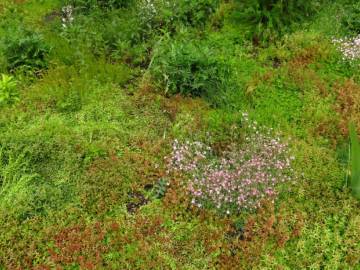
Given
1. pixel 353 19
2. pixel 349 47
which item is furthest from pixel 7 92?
pixel 353 19

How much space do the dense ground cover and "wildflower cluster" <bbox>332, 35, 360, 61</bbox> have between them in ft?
0.12

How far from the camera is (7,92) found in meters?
7.12

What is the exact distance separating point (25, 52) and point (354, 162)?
5.82m

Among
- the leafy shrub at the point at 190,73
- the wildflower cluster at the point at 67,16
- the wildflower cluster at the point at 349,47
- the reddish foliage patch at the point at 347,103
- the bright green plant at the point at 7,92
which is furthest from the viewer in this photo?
the wildflower cluster at the point at 67,16

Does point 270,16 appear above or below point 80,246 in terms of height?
above

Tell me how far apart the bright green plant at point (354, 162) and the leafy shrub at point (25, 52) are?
5.43m

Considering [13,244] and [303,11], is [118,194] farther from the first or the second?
[303,11]

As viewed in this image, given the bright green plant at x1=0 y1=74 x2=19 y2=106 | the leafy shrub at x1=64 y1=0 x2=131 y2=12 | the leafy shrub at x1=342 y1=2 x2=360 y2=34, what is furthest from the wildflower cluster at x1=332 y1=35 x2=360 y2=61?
the bright green plant at x1=0 y1=74 x2=19 y2=106

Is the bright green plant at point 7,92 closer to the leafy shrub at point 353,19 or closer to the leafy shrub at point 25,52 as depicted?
the leafy shrub at point 25,52

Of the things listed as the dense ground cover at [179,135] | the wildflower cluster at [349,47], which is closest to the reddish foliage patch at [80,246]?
the dense ground cover at [179,135]

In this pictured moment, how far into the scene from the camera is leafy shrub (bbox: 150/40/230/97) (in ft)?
24.0

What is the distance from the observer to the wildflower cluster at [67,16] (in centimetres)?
870

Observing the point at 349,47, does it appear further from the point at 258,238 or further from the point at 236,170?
the point at 258,238

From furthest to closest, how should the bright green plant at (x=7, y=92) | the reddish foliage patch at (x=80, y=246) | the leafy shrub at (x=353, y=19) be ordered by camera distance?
1. the leafy shrub at (x=353, y=19)
2. the bright green plant at (x=7, y=92)
3. the reddish foliage patch at (x=80, y=246)
